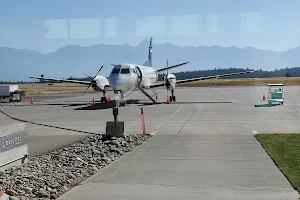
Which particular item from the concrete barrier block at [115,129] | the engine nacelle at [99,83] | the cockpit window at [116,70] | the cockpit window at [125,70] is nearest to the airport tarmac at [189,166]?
the concrete barrier block at [115,129]

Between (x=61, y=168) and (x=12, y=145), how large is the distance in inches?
52.7

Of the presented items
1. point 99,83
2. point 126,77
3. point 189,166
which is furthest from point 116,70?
point 189,166

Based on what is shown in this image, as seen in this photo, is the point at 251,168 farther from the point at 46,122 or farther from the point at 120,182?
the point at 46,122

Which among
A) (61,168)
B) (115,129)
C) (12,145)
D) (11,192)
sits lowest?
(61,168)

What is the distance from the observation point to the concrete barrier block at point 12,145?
10023 mm

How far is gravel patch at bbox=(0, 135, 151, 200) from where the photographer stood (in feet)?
28.1

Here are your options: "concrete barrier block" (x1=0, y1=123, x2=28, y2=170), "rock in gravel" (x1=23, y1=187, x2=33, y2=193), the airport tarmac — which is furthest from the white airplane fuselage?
"rock in gravel" (x1=23, y1=187, x2=33, y2=193)

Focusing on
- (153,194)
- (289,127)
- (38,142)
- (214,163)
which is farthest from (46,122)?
(153,194)

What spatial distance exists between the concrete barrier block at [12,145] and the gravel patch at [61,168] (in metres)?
0.21

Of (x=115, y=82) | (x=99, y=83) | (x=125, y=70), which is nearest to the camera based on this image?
(x=115, y=82)

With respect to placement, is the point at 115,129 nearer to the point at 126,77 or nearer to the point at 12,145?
the point at 12,145

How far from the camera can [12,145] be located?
10.5m

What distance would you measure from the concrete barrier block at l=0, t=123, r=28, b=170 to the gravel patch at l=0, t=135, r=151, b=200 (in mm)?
210

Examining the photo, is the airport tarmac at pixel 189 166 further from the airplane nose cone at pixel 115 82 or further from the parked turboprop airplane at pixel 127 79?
the parked turboprop airplane at pixel 127 79
